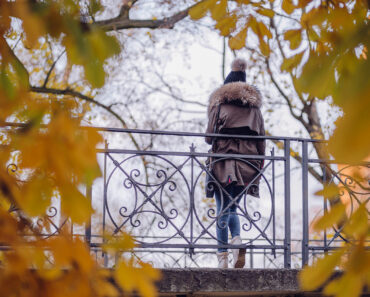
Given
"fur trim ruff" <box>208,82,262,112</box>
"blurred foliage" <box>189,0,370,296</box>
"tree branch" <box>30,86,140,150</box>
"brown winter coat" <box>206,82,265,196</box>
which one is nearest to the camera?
"blurred foliage" <box>189,0,370,296</box>

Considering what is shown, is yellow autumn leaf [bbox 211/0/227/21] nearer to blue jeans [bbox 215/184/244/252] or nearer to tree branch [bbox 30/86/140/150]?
blue jeans [bbox 215/184/244/252]

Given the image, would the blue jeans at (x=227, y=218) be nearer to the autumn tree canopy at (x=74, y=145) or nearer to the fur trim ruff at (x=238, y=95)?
the fur trim ruff at (x=238, y=95)

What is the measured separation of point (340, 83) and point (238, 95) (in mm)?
3526

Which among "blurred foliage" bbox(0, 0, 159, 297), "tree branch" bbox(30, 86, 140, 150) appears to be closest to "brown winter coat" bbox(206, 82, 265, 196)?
"blurred foliage" bbox(0, 0, 159, 297)

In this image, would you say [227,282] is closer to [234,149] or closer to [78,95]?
[234,149]

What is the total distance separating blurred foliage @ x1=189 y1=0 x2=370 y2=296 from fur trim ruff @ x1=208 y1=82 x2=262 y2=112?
2625 mm

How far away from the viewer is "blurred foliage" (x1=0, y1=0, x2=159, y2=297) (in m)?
1.36

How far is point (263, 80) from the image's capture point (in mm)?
14516

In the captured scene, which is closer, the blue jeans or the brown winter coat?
the blue jeans

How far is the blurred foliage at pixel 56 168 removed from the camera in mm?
1356

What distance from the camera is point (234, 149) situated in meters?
5.07

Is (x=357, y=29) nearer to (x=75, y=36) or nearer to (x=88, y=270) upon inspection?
(x=75, y=36)

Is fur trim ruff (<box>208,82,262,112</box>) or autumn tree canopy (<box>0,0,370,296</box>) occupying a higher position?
fur trim ruff (<box>208,82,262,112</box>)

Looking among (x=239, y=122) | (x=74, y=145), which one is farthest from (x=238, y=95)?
(x=74, y=145)
